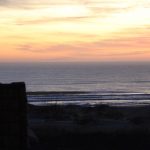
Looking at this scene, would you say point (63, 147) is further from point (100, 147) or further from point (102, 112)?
point (102, 112)

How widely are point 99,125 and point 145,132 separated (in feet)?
15.7

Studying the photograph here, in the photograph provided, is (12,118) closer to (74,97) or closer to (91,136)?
(91,136)

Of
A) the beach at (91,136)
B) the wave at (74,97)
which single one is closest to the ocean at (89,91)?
the wave at (74,97)

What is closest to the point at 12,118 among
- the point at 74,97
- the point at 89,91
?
the point at 74,97

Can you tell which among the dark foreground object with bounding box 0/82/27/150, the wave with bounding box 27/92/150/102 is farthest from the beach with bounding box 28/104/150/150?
the wave with bounding box 27/92/150/102

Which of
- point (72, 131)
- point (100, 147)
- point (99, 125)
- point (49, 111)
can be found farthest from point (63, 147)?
point (49, 111)

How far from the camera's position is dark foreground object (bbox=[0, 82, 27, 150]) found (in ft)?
33.5

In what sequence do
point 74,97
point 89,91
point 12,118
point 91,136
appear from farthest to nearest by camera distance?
point 89,91, point 74,97, point 91,136, point 12,118

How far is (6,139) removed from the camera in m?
10.3

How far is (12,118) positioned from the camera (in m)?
10.3

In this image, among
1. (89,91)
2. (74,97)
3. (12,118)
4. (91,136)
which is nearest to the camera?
(12,118)

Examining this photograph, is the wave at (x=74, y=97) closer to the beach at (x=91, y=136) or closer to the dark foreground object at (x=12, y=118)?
the beach at (x=91, y=136)

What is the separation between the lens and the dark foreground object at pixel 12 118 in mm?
10219

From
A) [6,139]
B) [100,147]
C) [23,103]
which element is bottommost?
[100,147]
